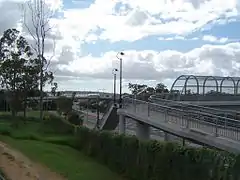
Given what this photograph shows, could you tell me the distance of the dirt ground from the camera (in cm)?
1934

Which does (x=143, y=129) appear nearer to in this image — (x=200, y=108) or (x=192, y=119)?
(x=200, y=108)

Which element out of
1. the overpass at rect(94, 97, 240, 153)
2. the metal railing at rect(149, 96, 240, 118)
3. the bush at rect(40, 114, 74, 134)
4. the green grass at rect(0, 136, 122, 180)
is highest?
the metal railing at rect(149, 96, 240, 118)

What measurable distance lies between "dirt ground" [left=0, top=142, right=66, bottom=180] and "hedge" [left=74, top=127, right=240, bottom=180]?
10.5 feet

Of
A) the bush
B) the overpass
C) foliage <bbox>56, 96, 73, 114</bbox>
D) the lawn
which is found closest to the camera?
the overpass

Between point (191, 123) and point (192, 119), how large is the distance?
1.51 feet

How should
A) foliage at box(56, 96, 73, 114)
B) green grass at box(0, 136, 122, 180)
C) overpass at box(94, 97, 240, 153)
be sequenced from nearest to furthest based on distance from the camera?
overpass at box(94, 97, 240, 153)
green grass at box(0, 136, 122, 180)
foliage at box(56, 96, 73, 114)

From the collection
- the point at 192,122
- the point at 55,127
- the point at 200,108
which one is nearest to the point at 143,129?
the point at 200,108

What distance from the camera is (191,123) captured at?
23.7 metres

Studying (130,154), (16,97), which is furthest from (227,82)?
(130,154)

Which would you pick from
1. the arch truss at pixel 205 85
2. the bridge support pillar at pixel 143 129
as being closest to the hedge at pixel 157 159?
the bridge support pillar at pixel 143 129

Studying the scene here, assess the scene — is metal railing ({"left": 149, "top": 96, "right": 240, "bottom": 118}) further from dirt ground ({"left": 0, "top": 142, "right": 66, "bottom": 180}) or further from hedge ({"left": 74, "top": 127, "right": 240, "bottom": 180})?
dirt ground ({"left": 0, "top": 142, "right": 66, "bottom": 180})

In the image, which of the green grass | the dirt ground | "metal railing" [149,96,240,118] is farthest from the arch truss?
the dirt ground

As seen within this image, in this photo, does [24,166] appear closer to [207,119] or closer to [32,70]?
[207,119]

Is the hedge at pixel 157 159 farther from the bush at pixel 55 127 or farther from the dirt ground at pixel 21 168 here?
the bush at pixel 55 127
